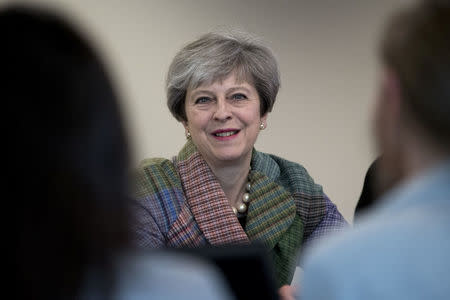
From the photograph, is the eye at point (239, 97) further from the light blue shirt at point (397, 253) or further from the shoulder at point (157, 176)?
the light blue shirt at point (397, 253)

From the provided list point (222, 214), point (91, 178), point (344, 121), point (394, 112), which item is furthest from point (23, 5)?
point (344, 121)

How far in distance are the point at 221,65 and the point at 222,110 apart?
6.4 inches

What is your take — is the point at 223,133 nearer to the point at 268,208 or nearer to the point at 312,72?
the point at 268,208

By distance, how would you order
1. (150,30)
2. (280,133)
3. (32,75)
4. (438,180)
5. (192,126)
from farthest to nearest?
(280,133) < (150,30) < (192,126) < (438,180) < (32,75)

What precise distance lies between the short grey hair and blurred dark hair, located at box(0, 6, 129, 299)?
1.64 m

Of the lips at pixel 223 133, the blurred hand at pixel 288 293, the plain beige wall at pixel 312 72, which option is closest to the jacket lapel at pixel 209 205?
the lips at pixel 223 133

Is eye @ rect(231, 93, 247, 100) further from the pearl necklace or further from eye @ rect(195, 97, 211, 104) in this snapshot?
the pearl necklace

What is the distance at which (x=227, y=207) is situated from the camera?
2.33 metres

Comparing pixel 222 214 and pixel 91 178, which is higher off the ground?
pixel 91 178

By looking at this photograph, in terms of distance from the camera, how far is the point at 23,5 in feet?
2.53

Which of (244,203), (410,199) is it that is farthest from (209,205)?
(410,199)

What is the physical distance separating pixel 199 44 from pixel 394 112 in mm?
1600

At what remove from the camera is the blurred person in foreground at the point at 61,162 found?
704mm

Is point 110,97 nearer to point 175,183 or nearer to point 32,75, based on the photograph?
point 32,75
